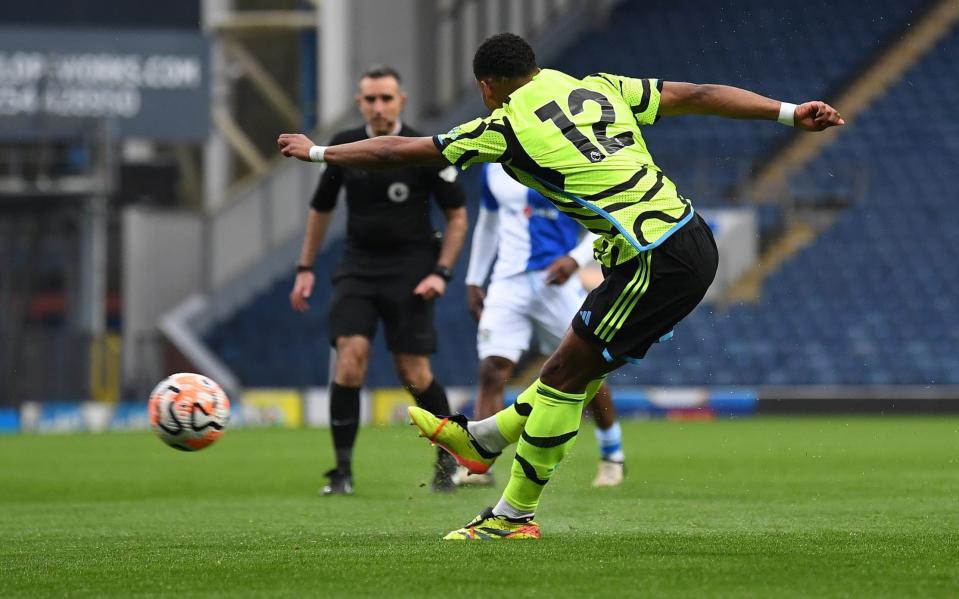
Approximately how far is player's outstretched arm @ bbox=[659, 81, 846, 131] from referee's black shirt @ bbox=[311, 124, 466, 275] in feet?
9.51

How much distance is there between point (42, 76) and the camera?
21.5 metres

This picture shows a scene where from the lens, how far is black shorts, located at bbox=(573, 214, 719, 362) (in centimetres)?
588

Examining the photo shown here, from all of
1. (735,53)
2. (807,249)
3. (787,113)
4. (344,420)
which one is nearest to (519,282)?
(344,420)

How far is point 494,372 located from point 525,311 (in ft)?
1.42

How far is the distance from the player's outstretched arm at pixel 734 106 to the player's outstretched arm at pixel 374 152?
0.98 metres

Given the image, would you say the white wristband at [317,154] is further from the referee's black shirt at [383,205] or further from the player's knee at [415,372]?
the player's knee at [415,372]

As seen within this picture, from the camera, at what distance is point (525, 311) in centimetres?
942

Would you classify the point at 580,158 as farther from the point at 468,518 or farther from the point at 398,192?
the point at 398,192

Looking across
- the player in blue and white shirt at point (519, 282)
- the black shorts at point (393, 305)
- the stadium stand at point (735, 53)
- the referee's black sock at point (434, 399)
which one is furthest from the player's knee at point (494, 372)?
the stadium stand at point (735, 53)

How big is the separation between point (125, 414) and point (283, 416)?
6.28 ft

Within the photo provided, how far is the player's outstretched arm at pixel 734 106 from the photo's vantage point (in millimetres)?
6180

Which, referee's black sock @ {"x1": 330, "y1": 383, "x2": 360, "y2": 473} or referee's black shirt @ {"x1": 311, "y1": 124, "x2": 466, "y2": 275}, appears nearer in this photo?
referee's black sock @ {"x1": 330, "y1": 383, "x2": 360, "y2": 473}

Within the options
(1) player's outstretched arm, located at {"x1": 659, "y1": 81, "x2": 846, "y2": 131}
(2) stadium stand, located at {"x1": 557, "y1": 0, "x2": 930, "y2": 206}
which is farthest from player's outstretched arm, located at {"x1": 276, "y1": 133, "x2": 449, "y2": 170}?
(2) stadium stand, located at {"x1": 557, "y1": 0, "x2": 930, "y2": 206}

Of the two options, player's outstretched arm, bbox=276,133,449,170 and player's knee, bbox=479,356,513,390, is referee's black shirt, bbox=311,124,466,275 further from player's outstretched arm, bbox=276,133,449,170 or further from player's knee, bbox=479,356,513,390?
player's outstretched arm, bbox=276,133,449,170
